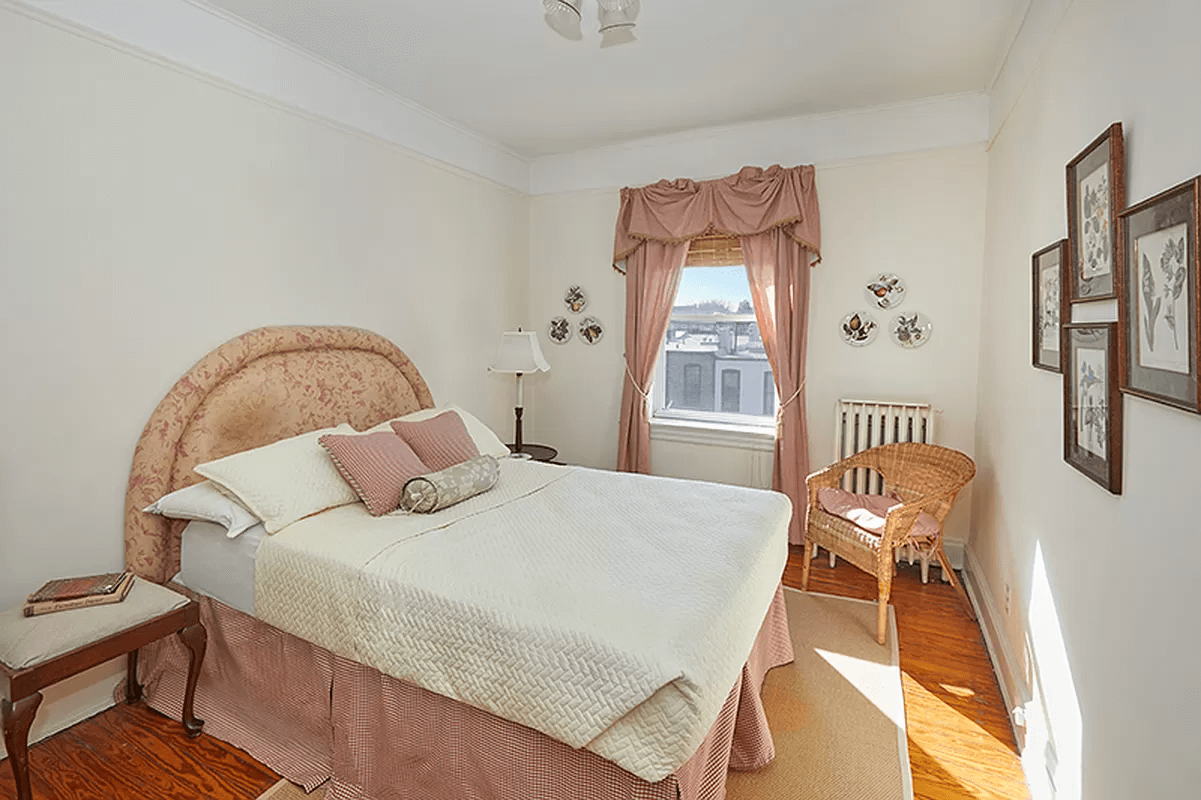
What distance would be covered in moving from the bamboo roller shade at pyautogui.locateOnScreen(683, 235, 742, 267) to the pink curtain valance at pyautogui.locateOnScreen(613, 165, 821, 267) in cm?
11

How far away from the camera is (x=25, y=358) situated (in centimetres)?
202

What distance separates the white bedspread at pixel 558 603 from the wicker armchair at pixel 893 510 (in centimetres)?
70

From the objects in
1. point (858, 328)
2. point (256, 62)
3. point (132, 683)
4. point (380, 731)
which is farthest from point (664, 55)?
point (132, 683)

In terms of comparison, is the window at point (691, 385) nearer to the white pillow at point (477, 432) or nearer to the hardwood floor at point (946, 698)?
the hardwood floor at point (946, 698)

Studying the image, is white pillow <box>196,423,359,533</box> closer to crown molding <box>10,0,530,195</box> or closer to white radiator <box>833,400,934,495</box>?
crown molding <box>10,0,530,195</box>

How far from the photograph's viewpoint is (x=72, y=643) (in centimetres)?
173

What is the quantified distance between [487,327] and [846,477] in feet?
8.62

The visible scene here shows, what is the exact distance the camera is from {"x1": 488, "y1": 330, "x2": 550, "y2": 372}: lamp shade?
3.81 metres

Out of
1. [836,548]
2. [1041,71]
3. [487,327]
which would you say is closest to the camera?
[1041,71]

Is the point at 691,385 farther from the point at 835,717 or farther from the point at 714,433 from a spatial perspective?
the point at 835,717

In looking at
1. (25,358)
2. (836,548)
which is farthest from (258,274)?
(836,548)

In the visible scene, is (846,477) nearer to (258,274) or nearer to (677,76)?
(677,76)

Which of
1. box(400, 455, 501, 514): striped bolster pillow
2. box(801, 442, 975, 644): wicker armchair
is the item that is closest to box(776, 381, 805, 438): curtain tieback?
box(801, 442, 975, 644): wicker armchair

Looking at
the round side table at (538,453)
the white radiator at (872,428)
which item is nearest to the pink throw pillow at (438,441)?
the round side table at (538,453)
